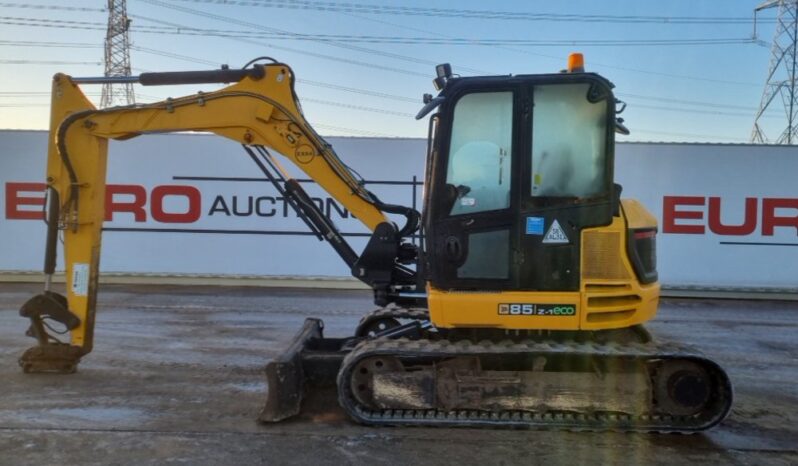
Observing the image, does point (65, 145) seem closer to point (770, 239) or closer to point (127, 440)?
point (127, 440)

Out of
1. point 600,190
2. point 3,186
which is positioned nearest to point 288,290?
point 3,186

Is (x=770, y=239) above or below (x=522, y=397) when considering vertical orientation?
above

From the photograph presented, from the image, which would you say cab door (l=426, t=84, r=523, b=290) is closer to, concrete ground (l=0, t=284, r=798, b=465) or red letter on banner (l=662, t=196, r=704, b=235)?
concrete ground (l=0, t=284, r=798, b=465)

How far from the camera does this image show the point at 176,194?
12.9 m

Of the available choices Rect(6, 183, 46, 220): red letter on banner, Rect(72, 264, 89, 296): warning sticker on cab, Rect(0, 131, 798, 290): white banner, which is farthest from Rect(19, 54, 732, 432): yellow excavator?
Rect(6, 183, 46, 220): red letter on banner

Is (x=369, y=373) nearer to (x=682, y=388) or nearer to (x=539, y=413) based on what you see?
(x=539, y=413)

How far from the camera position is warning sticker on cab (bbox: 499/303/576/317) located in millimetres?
4688

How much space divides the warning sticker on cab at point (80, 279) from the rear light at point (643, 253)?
16.0ft

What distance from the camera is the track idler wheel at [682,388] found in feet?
14.9

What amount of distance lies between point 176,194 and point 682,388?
10.9m

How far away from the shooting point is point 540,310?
4695mm

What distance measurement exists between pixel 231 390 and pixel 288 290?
7157 millimetres

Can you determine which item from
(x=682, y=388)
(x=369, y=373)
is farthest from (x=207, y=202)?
(x=682, y=388)

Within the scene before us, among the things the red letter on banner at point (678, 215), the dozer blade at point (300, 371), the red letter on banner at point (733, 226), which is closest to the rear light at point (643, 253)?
the dozer blade at point (300, 371)
